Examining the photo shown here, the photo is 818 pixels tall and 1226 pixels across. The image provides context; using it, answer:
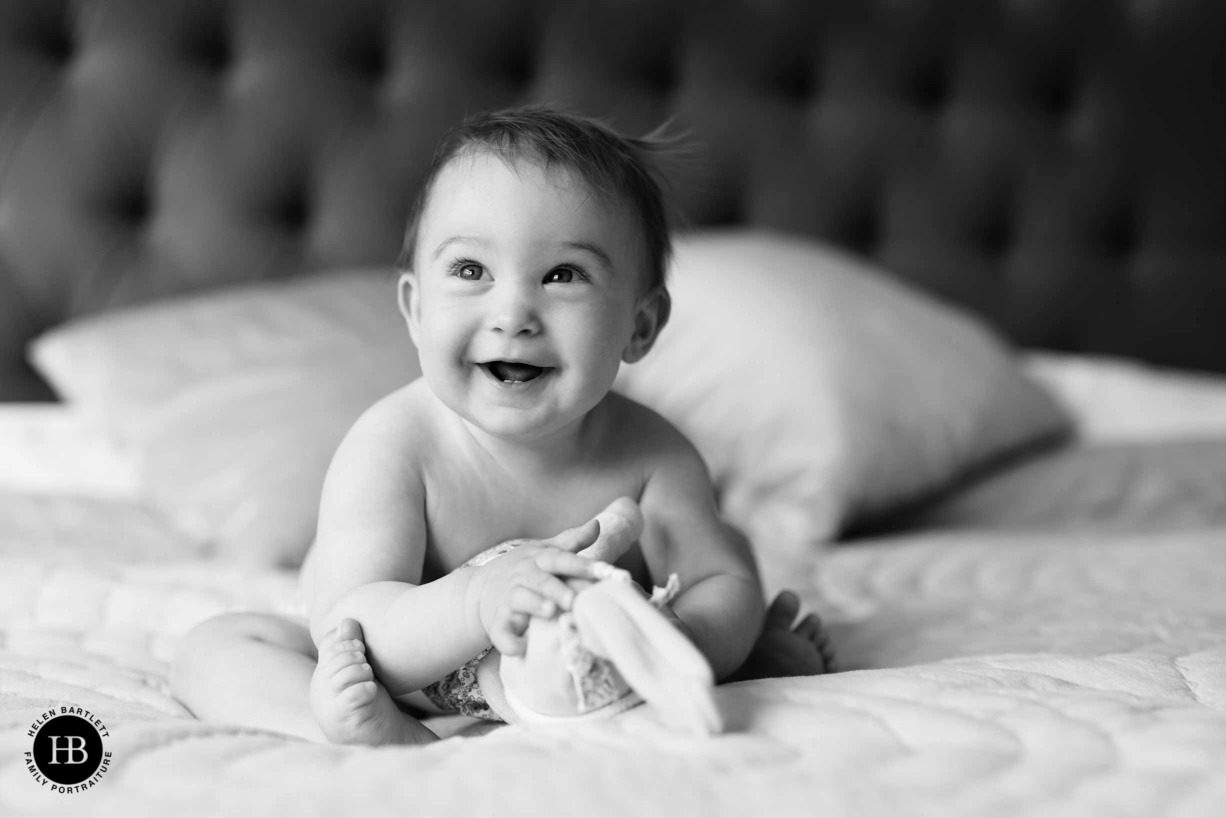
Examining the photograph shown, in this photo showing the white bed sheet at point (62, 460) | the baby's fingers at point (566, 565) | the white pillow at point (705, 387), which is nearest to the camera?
the baby's fingers at point (566, 565)

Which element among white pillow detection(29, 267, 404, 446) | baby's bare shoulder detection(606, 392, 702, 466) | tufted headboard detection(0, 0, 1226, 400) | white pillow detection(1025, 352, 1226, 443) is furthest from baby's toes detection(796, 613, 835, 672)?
tufted headboard detection(0, 0, 1226, 400)

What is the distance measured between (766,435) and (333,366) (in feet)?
1.93

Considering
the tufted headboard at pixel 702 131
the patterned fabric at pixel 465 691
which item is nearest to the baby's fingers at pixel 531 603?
the patterned fabric at pixel 465 691

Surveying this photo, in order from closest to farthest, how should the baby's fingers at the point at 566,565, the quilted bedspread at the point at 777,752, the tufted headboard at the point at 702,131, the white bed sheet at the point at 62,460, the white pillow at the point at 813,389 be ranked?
1. the quilted bedspread at the point at 777,752
2. the baby's fingers at the point at 566,565
3. the white pillow at the point at 813,389
4. the white bed sheet at the point at 62,460
5. the tufted headboard at the point at 702,131

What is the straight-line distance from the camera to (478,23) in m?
2.08

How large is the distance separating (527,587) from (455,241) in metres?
0.27

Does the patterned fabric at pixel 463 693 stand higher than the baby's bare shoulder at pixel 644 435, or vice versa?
the baby's bare shoulder at pixel 644 435

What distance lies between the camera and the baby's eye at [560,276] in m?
0.79

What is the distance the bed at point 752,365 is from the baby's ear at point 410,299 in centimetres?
30

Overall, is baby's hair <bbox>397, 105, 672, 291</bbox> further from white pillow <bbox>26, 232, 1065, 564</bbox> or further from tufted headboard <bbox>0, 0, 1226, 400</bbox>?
tufted headboard <bbox>0, 0, 1226, 400</bbox>

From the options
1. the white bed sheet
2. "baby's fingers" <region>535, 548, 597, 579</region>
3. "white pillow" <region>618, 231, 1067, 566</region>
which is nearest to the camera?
"baby's fingers" <region>535, 548, 597, 579</region>

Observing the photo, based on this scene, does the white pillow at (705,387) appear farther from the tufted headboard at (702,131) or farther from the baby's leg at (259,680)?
the baby's leg at (259,680)

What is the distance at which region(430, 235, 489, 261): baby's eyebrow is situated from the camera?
0.79m

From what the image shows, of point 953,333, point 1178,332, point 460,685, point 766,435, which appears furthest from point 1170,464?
point 460,685
